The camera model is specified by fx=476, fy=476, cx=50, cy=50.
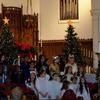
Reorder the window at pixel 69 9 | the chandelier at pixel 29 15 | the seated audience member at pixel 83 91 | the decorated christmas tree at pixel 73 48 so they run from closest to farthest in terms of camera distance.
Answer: the seated audience member at pixel 83 91 → the decorated christmas tree at pixel 73 48 → the chandelier at pixel 29 15 → the window at pixel 69 9

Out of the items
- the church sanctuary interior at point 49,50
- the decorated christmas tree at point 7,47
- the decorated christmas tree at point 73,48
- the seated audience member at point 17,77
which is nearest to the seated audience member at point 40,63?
the church sanctuary interior at point 49,50

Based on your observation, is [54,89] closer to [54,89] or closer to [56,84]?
[54,89]

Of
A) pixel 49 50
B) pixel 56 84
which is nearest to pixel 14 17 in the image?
pixel 49 50

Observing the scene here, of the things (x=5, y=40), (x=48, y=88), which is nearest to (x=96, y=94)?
(x=48, y=88)

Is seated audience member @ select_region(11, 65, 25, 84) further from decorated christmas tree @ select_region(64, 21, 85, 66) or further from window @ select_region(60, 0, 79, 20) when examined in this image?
window @ select_region(60, 0, 79, 20)

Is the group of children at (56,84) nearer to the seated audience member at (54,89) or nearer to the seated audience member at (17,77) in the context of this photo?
the seated audience member at (54,89)

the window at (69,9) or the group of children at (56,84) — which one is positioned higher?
the window at (69,9)

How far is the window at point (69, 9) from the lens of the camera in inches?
959

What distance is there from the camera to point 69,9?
961 inches

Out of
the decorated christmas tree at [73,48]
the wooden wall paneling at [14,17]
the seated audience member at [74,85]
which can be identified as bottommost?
the seated audience member at [74,85]

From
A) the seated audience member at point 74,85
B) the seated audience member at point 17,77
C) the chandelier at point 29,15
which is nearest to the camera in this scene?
the seated audience member at point 74,85

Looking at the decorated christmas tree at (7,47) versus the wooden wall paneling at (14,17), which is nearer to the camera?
the decorated christmas tree at (7,47)

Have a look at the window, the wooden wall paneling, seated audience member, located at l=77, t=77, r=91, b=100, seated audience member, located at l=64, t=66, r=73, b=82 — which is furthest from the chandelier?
seated audience member, located at l=77, t=77, r=91, b=100

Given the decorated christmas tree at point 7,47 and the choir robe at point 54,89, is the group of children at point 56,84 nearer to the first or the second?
the choir robe at point 54,89
